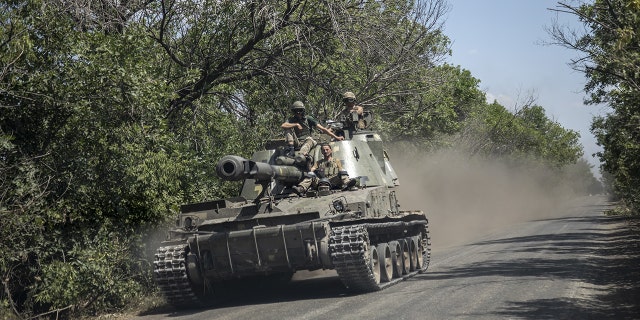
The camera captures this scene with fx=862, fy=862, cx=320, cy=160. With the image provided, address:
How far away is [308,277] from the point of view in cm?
1880

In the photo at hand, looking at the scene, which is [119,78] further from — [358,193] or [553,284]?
[553,284]

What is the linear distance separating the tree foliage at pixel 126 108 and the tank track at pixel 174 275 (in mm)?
1002

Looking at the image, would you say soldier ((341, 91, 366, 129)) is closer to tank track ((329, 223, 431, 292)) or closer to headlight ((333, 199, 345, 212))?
headlight ((333, 199, 345, 212))

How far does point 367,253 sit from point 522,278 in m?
3.26

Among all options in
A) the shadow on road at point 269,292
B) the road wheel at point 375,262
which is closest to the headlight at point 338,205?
the road wheel at point 375,262

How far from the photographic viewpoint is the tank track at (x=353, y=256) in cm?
1302

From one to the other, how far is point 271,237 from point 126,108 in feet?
10.2

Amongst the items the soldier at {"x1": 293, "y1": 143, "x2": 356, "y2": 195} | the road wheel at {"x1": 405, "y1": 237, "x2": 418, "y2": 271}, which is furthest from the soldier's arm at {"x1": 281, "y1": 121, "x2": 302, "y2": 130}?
the road wheel at {"x1": 405, "y1": 237, "x2": 418, "y2": 271}

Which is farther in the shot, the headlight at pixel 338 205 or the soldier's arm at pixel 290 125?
the soldier's arm at pixel 290 125

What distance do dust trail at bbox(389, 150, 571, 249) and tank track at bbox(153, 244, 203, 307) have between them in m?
16.0

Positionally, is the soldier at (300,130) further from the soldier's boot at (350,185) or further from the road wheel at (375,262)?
the road wheel at (375,262)

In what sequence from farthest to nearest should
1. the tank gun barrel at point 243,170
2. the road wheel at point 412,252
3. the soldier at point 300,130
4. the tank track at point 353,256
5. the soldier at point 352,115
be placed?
the soldier at point 352,115 → the road wheel at point 412,252 → the soldier at point 300,130 → the tank track at point 353,256 → the tank gun barrel at point 243,170

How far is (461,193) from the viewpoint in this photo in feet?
158

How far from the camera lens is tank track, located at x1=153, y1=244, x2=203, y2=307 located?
44.2 ft
